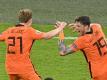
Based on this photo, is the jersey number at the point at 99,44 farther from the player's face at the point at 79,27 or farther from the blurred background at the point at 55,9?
the blurred background at the point at 55,9

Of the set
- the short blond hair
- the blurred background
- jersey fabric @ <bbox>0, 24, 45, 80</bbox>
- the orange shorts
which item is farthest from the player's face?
the blurred background

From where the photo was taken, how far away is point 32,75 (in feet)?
42.6

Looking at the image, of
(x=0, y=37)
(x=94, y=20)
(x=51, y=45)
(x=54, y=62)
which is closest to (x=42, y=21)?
(x=94, y=20)

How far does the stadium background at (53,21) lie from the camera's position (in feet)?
60.4

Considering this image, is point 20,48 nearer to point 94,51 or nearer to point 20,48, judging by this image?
point 20,48

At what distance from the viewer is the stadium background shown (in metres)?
18.4

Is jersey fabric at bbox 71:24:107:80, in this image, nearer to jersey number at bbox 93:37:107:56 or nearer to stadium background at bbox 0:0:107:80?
jersey number at bbox 93:37:107:56

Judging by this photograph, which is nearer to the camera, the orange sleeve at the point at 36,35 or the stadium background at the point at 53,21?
the orange sleeve at the point at 36,35

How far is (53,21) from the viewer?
2677cm

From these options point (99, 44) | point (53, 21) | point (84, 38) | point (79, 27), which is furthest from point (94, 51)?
point (53, 21)

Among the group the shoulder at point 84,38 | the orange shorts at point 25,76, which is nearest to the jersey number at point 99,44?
the shoulder at point 84,38

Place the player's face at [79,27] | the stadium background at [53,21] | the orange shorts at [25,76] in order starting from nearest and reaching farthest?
the player's face at [79,27]
the orange shorts at [25,76]
the stadium background at [53,21]

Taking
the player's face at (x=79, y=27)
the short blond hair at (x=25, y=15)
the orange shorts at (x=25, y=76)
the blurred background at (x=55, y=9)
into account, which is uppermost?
the short blond hair at (x=25, y=15)

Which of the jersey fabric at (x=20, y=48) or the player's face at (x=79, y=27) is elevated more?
the player's face at (x=79, y=27)
